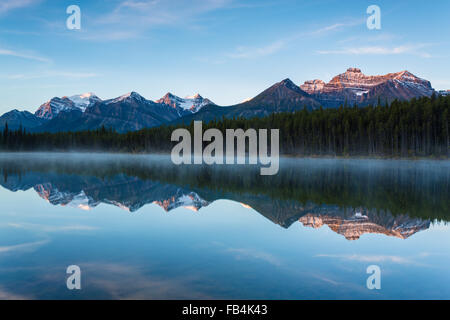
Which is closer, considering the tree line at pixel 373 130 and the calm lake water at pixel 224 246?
the calm lake water at pixel 224 246

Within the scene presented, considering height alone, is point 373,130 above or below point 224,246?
above

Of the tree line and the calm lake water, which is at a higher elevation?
the tree line

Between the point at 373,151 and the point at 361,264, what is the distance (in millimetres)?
113272

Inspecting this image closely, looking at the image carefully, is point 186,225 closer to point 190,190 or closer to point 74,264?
point 74,264

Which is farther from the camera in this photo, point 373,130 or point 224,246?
point 373,130

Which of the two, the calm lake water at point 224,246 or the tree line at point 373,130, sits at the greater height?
the tree line at point 373,130

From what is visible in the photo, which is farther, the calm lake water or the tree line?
the tree line

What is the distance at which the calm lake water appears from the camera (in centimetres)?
929

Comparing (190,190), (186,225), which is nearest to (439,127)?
(190,190)

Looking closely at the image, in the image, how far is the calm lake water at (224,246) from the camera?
929cm

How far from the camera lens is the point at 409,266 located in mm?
11297

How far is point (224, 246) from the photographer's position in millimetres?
13438
